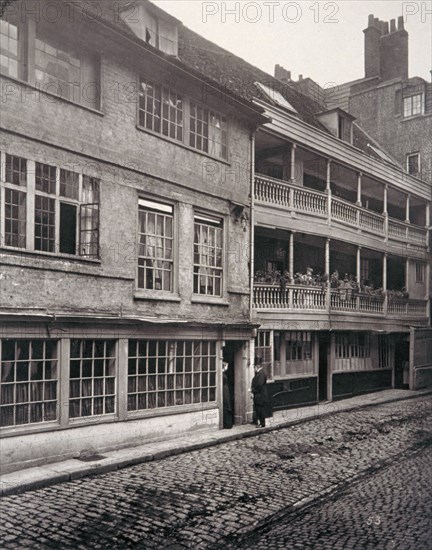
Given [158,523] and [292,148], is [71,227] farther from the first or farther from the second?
[292,148]

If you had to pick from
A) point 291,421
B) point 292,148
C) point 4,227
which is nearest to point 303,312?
point 291,421

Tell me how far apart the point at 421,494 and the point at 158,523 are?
408cm

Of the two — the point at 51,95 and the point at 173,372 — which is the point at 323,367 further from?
the point at 51,95

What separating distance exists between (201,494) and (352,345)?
14913mm

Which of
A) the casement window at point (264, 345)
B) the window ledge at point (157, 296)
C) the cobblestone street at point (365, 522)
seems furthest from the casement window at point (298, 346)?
the cobblestone street at point (365, 522)

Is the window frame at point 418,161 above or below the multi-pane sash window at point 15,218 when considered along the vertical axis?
above

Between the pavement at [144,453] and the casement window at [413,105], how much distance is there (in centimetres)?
1753

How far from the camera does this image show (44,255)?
11320 mm

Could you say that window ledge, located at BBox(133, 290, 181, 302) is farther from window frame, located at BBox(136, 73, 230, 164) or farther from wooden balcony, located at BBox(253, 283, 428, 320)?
wooden balcony, located at BBox(253, 283, 428, 320)

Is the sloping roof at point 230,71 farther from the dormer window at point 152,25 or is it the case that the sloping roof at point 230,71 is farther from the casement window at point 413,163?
the casement window at point 413,163

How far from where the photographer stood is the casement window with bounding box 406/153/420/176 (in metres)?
30.3

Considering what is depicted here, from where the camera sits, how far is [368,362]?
953 inches

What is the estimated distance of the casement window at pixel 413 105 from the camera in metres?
30.4

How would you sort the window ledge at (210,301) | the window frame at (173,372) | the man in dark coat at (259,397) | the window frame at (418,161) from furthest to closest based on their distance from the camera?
the window frame at (418,161), the man in dark coat at (259,397), the window ledge at (210,301), the window frame at (173,372)
